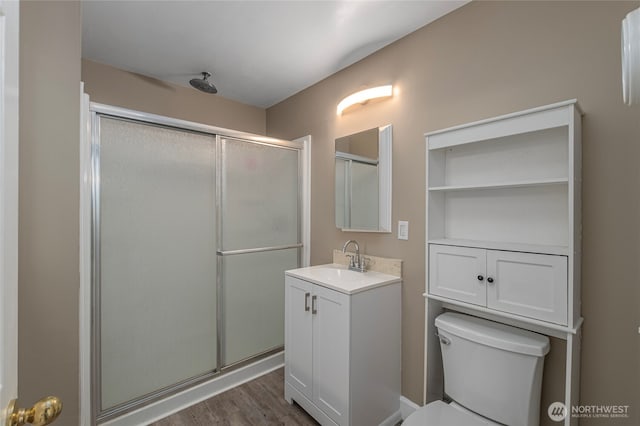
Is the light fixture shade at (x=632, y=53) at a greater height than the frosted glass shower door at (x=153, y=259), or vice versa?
the light fixture shade at (x=632, y=53)

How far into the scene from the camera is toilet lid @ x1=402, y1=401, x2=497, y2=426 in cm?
127

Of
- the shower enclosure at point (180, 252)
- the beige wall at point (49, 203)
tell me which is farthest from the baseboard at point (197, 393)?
the beige wall at point (49, 203)

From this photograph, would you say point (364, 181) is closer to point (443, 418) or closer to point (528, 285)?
point (528, 285)

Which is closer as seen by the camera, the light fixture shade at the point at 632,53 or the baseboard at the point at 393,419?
the light fixture shade at the point at 632,53

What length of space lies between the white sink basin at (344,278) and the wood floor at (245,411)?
0.92 meters

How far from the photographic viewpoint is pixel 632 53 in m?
0.67

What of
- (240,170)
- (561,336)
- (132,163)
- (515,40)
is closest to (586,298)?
(561,336)

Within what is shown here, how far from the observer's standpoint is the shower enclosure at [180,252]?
172cm

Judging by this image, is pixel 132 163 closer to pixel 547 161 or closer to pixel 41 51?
pixel 41 51

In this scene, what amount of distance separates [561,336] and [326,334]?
44.8 inches

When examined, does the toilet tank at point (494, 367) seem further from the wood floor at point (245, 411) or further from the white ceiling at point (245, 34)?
the white ceiling at point (245, 34)

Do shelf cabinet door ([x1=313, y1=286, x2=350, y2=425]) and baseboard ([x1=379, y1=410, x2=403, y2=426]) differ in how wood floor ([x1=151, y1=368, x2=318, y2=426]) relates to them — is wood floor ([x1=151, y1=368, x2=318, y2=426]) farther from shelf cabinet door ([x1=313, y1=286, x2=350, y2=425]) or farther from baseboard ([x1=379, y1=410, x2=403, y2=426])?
baseboard ([x1=379, y1=410, x2=403, y2=426])

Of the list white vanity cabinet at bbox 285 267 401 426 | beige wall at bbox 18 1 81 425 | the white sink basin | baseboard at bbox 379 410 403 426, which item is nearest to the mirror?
the white sink basin

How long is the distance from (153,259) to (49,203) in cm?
101
